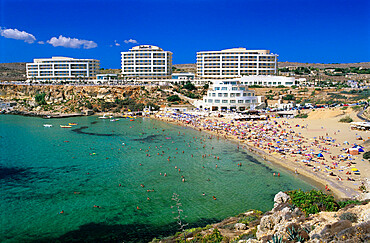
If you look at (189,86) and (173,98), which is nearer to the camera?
(173,98)

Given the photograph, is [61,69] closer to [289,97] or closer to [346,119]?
[289,97]

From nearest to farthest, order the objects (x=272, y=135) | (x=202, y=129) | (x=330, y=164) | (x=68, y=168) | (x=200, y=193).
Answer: (x=200, y=193), (x=330, y=164), (x=68, y=168), (x=272, y=135), (x=202, y=129)

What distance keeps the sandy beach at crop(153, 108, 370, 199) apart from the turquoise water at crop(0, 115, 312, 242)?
6.72ft

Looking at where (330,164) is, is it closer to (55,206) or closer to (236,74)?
(55,206)

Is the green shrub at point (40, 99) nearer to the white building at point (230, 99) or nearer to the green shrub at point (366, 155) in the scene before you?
the white building at point (230, 99)

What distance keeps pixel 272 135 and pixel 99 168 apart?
21.7 metres

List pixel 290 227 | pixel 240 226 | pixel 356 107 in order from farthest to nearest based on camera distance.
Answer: pixel 356 107
pixel 240 226
pixel 290 227

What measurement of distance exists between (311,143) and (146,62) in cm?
6705

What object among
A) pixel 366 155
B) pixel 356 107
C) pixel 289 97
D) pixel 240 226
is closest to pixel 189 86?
pixel 289 97

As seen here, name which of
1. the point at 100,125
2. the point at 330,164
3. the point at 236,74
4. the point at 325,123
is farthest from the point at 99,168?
the point at 236,74

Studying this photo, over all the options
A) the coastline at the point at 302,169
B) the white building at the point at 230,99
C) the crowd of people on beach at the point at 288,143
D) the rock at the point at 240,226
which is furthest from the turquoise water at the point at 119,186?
the white building at the point at 230,99

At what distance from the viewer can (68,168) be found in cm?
2988

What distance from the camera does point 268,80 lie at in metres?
80.8

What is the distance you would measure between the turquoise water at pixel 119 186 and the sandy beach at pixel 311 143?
2.05 metres
